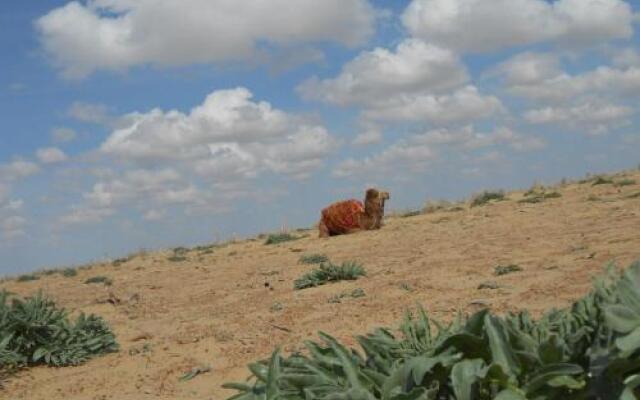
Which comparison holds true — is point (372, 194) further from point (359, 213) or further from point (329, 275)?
point (329, 275)

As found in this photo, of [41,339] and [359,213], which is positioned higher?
[359,213]

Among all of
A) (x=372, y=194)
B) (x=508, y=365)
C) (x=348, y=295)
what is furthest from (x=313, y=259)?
Result: (x=508, y=365)

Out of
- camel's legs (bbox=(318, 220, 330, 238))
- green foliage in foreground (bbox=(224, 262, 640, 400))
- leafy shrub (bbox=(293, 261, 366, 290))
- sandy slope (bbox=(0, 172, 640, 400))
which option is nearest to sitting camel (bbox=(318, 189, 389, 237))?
camel's legs (bbox=(318, 220, 330, 238))

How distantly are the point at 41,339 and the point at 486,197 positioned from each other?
1422 cm

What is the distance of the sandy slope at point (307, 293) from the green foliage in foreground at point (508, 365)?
1.86 m

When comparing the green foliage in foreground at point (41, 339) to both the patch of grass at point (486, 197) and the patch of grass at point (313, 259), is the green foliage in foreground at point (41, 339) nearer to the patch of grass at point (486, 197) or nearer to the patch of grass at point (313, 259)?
the patch of grass at point (313, 259)

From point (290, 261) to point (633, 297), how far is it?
9135mm

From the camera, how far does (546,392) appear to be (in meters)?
1.89

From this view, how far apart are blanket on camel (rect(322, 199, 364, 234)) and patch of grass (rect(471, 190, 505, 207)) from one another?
4.08 meters

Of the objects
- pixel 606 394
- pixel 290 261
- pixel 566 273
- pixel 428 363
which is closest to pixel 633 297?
pixel 606 394

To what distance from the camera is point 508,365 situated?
1.97 metres

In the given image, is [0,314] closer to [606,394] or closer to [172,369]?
[172,369]

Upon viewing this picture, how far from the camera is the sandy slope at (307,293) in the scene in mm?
4723

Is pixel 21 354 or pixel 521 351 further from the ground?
pixel 521 351
